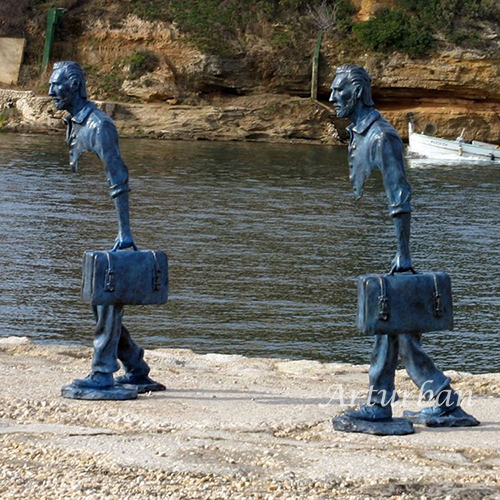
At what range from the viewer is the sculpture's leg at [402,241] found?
834cm

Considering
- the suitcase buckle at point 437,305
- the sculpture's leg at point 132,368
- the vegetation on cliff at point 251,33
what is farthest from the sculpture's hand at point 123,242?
the vegetation on cliff at point 251,33

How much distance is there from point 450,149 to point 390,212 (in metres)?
39.2

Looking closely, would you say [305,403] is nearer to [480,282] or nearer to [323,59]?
[480,282]

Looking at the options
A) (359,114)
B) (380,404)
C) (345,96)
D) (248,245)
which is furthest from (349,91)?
(248,245)

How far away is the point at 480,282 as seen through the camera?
2044 centimetres

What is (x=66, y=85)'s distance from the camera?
9344 mm

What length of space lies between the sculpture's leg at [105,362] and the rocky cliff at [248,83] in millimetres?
40603

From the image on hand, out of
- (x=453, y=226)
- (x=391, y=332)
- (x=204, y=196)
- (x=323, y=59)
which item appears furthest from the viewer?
(x=323, y=59)

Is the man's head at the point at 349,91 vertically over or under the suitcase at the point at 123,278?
over

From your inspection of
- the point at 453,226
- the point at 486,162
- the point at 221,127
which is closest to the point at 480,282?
the point at 453,226

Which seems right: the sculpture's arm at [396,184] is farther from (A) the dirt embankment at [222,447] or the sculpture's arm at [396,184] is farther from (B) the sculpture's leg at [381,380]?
(A) the dirt embankment at [222,447]

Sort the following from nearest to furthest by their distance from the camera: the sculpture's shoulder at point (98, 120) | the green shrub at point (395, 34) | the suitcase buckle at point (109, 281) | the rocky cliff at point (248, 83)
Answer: the suitcase buckle at point (109, 281) < the sculpture's shoulder at point (98, 120) < the rocky cliff at point (248, 83) < the green shrub at point (395, 34)

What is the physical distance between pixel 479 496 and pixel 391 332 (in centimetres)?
154

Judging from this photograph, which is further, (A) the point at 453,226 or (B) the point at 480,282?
(A) the point at 453,226
